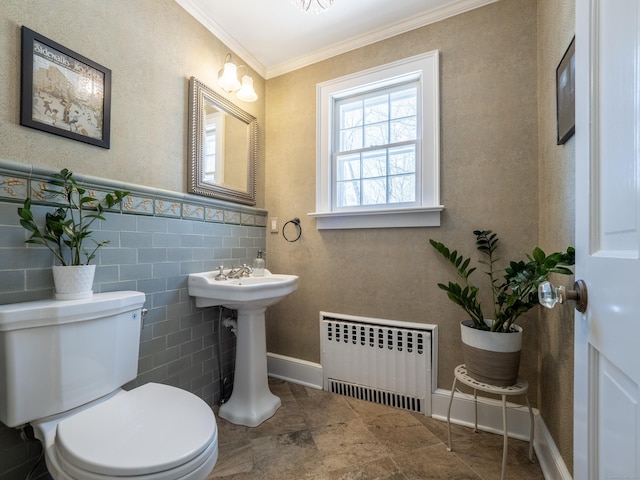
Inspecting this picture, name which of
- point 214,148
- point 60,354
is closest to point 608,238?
point 60,354

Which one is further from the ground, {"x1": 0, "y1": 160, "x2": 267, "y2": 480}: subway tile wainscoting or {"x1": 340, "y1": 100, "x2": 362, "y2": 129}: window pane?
{"x1": 340, "y1": 100, "x2": 362, "y2": 129}: window pane

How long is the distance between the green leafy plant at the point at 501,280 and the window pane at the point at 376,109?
0.97m

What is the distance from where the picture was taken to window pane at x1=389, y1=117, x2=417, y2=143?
1.88 meters

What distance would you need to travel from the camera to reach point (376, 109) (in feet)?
6.63

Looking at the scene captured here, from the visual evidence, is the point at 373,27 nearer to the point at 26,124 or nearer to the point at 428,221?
the point at 428,221

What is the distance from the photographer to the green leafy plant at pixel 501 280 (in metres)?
1.05

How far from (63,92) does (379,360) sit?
2136 mm

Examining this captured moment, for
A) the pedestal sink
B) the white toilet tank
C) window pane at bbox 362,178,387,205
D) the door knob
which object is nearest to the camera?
the door knob

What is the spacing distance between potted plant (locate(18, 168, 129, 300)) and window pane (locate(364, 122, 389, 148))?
1.55m

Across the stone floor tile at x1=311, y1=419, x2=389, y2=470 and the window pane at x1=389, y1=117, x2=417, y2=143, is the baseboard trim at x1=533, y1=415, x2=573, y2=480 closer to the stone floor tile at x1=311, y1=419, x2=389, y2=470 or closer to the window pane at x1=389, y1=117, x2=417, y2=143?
the stone floor tile at x1=311, y1=419, x2=389, y2=470

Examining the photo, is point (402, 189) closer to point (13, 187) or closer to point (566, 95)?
point (566, 95)

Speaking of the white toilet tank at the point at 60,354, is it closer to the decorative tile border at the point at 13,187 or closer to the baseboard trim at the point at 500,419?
the decorative tile border at the point at 13,187

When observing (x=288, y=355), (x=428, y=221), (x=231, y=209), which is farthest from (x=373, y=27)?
(x=288, y=355)

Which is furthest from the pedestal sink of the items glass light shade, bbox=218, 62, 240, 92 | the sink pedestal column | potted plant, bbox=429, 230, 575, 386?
glass light shade, bbox=218, 62, 240, 92
